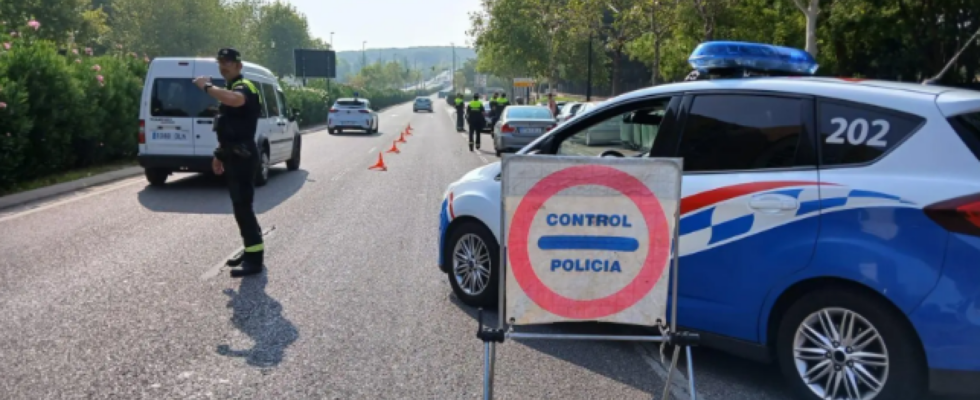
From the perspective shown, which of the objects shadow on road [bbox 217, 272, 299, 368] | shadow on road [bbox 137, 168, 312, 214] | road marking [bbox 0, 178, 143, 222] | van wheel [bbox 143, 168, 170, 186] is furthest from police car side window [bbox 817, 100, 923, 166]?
van wheel [bbox 143, 168, 170, 186]

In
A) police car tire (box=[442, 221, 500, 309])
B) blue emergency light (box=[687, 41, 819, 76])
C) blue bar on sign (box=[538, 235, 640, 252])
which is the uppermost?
blue emergency light (box=[687, 41, 819, 76])

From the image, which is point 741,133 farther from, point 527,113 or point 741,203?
point 527,113

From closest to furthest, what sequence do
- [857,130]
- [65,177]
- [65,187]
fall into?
[857,130] → [65,187] → [65,177]

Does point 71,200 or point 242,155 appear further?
point 71,200

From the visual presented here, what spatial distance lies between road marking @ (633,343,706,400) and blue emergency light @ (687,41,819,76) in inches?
73.9

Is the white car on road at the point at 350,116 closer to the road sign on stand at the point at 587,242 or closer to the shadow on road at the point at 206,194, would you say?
the shadow on road at the point at 206,194

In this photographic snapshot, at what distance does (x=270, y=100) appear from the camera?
15914 mm

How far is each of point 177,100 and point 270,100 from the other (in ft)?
6.99

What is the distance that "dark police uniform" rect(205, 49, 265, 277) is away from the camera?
7562 millimetres

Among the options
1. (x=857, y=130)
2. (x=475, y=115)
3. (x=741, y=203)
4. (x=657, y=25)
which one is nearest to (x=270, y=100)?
(x=475, y=115)

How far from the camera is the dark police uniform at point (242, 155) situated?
756cm

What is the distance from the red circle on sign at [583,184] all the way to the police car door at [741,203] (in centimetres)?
87

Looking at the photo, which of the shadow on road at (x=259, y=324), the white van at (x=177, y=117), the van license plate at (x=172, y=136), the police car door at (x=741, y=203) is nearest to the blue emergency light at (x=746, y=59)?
the police car door at (x=741, y=203)

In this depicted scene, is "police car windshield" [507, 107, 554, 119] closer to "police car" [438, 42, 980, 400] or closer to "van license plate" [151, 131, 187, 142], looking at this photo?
"van license plate" [151, 131, 187, 142]
